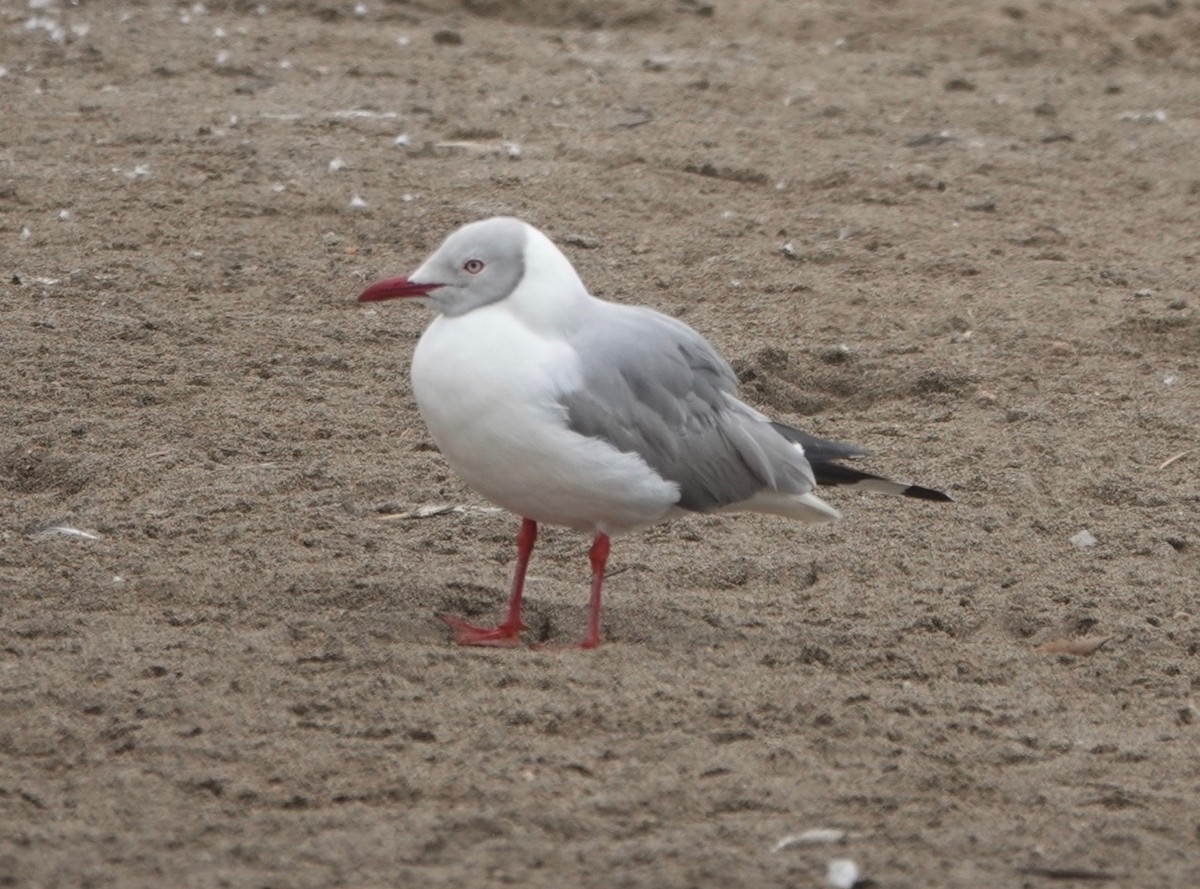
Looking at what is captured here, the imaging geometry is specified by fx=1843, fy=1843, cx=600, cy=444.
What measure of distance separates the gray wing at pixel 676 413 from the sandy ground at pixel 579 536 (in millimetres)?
356

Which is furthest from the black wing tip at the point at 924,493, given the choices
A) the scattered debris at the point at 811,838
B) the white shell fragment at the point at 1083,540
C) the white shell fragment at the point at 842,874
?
the white shell fragment at the point at 842,874

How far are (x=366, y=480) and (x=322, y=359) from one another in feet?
3.26

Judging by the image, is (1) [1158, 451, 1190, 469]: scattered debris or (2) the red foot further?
(1) [1158, 451, 1190, 469]: scattered debris

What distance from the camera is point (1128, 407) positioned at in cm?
617

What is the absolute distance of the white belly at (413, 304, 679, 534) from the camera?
164 inches

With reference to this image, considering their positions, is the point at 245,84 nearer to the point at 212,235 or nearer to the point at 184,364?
the point at 212,235

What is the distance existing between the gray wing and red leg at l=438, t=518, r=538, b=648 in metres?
0.39

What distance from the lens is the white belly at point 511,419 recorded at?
4.17 m

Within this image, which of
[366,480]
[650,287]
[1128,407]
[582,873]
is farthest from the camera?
[650,287]

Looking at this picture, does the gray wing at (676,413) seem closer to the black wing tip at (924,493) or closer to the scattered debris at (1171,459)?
the black wing tip at (924,493)

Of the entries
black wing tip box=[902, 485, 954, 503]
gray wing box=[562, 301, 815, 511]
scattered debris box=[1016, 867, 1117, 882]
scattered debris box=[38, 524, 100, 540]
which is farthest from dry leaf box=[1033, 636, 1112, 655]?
scattered debris box=[38, 524, 100, 540]

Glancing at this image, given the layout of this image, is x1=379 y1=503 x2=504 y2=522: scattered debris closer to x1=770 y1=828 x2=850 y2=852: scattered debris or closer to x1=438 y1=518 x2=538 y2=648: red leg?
x1=438 y1=518 x2=538 y2=648: red leg

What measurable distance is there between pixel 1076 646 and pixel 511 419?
1.54 m

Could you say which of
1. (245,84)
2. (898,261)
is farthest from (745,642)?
(245,84)
